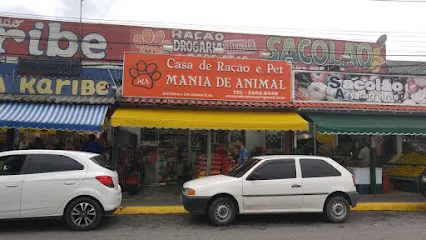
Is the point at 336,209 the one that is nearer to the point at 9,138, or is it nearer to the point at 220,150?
the point at 220,150

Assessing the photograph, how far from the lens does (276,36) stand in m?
18.6

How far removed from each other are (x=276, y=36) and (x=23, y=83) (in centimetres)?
1218

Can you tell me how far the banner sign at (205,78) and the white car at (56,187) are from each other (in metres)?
4.21

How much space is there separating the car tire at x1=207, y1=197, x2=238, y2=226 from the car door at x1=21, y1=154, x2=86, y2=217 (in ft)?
9.15

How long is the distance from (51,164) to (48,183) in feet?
1.39

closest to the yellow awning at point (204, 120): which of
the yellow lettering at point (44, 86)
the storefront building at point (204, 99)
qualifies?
the storefront building at point (204, 99)

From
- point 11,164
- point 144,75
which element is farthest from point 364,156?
point 11,164

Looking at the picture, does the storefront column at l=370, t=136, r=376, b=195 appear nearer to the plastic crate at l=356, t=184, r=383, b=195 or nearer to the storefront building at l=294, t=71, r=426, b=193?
the storefront building at l=294, t=71, r=426, b=193

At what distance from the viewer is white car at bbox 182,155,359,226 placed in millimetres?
7941

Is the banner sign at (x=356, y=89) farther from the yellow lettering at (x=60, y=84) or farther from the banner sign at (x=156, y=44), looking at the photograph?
the yellow lettering at (x=60, y=84)

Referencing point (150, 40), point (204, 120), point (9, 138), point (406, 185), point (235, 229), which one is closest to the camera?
point (235, 229)

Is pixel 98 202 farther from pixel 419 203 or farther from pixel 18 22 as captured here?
pixel 18 22

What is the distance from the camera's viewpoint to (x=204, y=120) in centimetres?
1070

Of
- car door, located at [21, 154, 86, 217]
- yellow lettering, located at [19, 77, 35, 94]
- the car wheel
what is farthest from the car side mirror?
yellow lettering, located at [19, 77, 35, 94]
